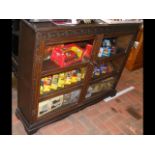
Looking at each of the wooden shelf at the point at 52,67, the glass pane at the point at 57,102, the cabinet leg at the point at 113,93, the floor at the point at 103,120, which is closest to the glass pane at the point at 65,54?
the wooden shelf at the point at 52,67

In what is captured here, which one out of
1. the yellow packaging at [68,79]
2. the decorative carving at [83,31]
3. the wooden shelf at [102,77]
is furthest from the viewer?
the wooden shelf at [102,77]

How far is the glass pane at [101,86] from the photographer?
2.42m

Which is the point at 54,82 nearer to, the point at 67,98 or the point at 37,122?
the point at 67,98

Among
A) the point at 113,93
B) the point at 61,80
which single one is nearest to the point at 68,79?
the point at 61,80

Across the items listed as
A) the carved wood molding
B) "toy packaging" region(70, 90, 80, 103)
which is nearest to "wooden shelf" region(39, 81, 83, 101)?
"toy packaging" region(70, 90, 80, 103)

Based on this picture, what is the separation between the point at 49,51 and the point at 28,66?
13.2 inches

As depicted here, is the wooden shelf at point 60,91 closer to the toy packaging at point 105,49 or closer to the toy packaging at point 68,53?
the toy packaging at point 68,53

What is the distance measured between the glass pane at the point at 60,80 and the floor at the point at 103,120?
535 millimetres

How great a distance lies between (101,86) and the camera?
8.47 feet

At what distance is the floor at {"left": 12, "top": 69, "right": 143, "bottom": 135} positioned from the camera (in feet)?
6.95

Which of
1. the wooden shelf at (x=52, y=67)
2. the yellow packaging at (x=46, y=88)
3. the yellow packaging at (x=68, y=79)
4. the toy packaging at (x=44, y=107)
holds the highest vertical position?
the wooden shelf at (x=52, y=67)

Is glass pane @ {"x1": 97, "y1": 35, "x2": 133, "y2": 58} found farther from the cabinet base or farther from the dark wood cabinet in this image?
the cabinet base

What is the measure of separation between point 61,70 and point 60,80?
23 cm
